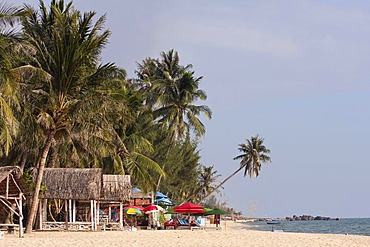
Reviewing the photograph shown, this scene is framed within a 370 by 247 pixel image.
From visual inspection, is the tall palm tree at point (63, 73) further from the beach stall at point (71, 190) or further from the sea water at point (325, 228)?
the sea water at point (325, 228)

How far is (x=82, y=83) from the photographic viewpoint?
2423 cm

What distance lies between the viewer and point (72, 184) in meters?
27.6

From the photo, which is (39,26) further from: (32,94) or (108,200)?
(108,200)

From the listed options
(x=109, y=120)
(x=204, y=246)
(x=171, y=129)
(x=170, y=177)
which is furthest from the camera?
(x=170, y=177)

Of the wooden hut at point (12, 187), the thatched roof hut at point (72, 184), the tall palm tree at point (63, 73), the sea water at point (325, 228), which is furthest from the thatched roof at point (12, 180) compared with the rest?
the sea water at point (325, 228)

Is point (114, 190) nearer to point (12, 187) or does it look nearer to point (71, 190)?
point (71, 190)

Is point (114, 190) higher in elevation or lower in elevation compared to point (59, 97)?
lower

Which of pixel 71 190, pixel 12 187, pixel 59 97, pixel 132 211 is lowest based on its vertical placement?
pixel 132 211

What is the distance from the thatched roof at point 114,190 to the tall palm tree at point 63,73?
523 centimetres

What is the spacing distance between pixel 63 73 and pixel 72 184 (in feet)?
21.6

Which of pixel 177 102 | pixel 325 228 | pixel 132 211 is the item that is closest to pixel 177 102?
pixel 177 102

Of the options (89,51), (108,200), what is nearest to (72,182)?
(108,200)

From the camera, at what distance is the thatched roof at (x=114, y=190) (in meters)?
29.1

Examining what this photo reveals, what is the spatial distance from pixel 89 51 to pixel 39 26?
4.12m
